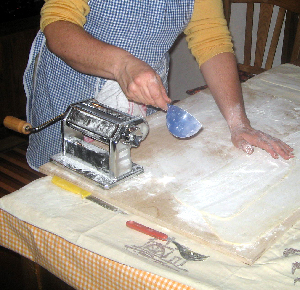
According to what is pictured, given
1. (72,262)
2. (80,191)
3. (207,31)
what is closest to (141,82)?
(80,191)

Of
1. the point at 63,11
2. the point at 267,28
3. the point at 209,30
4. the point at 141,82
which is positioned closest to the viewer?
the point at 141,82

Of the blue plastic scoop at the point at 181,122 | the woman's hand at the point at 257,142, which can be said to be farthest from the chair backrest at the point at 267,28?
the blue plastic scoop at the point at 181,122

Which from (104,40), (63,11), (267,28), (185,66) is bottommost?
(185,66)

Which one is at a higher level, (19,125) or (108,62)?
(108,62)

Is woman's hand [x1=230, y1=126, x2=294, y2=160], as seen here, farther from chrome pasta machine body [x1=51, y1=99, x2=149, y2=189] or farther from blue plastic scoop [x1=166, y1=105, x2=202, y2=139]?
chrome pasta machine body [x1=51, y1=99, x2=149, y2=189]

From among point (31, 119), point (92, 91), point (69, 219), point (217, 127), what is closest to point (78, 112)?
point (69, 219)

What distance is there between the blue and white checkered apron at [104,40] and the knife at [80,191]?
1.58 ft

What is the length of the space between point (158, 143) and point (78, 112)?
30cm

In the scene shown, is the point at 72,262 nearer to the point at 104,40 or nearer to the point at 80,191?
the point at 80,191

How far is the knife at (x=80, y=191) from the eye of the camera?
3.35 feet

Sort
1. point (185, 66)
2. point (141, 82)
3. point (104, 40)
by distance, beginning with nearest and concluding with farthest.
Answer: point (141, 82), point (104, 40), point (185, 66)

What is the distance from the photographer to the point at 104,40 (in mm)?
1408

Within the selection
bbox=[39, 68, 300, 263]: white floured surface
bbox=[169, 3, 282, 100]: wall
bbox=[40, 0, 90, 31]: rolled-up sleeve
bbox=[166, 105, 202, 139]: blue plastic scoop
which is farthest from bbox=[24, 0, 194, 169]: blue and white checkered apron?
bbox=[169, 3, 282, 100]: wall

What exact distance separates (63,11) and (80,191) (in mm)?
533
